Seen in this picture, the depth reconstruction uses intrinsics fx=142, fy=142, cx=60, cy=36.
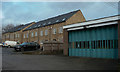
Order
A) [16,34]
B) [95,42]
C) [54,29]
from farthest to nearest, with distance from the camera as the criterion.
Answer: [16,34]
[54,29]
[95,42]

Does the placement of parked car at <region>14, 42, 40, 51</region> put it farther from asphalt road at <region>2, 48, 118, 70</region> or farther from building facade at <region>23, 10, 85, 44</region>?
asphalt road at <region>2, 48, 118, 70</region>

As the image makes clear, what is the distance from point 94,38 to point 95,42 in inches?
16.6

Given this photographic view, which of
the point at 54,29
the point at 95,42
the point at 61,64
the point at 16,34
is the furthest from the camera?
the point at 16,34

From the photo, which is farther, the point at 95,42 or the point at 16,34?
the point at 16,34

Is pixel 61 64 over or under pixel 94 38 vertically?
under

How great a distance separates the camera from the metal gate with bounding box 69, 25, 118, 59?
13016 mm

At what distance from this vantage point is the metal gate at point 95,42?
13.0 metres

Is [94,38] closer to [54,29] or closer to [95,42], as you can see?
[95,42]

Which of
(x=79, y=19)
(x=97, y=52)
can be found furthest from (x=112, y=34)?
(x=79, y=19)

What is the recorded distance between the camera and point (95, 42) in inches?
567

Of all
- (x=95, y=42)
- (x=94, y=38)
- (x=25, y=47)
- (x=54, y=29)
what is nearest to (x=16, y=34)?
(x=54, y=29)

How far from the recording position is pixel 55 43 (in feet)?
71.2

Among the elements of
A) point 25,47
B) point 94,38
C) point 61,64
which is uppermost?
point 94,38

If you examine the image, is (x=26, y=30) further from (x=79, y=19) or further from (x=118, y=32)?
(x=118, y=32)
